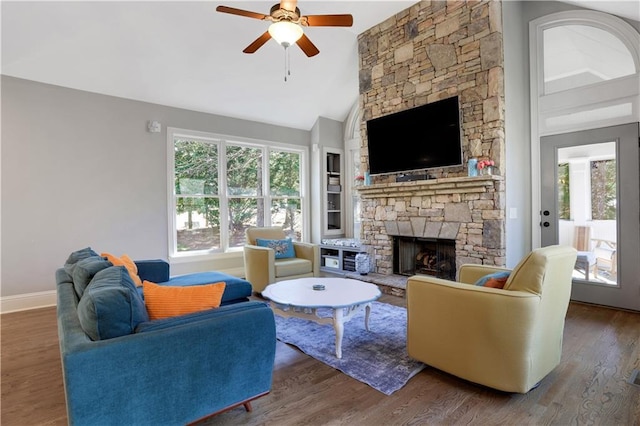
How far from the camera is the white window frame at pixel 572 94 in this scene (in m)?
3.58

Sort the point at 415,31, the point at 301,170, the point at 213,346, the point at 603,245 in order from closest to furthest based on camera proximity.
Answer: the point at 213,346 → the point at 603,245 → the point at 415,31 → the point at 301,170

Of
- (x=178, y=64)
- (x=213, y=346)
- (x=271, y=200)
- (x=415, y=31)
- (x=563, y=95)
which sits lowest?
(x=213, y=346)

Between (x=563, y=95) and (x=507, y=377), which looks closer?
(x=507, y=377)

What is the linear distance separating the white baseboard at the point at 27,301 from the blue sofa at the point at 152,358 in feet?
9.88

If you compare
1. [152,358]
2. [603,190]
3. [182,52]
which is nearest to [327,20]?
[182,52]

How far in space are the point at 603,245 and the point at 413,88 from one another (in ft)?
9.69

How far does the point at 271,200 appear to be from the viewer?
244 inches

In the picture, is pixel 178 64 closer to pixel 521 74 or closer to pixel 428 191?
pixel 428 191

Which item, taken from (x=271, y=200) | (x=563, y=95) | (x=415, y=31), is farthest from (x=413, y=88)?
(x=271, y=200)

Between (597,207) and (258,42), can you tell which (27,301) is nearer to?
(258,42)

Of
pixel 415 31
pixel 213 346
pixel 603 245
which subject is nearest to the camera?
pixel 213 346

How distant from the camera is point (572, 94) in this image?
3.96 m

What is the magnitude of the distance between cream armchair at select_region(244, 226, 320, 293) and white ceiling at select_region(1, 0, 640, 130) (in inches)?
91.9

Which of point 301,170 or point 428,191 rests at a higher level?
point 301,170
